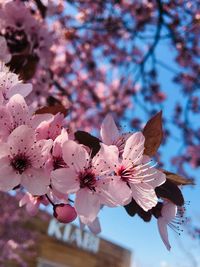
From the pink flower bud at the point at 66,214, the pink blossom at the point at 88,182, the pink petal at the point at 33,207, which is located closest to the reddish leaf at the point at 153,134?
the pink blossom at the point at 88,182

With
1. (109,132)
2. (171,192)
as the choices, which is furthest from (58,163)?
(171,192)

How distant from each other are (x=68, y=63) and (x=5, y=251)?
9.48ft

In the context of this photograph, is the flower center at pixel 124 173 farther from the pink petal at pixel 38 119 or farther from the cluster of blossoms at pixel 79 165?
the pink petal at pixel 38 119

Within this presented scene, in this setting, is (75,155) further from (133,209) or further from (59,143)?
(133,209)

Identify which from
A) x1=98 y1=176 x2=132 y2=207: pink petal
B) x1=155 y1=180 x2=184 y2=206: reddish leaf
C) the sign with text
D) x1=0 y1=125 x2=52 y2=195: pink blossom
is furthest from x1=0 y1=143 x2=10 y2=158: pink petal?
the sign with text

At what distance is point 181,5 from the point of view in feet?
13.5

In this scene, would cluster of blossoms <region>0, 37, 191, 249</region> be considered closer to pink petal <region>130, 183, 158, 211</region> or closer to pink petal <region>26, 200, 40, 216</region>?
pink petal <region>130, 183, 158, 211</region>

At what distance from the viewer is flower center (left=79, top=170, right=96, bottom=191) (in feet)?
3.00

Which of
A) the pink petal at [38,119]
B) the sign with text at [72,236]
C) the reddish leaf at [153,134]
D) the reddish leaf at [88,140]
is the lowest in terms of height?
the sign with text at [72,236]

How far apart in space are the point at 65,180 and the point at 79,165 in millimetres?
46

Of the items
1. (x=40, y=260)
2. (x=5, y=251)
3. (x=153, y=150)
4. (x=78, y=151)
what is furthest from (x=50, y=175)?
(x=40, y=260)

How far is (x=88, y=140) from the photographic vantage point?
38.1 inches

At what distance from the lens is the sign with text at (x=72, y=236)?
920 cm

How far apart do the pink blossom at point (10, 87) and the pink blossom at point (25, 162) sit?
0.13 meters
